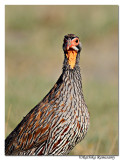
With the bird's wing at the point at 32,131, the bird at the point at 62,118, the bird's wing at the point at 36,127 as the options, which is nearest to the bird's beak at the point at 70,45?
the bird at the point at 62,118

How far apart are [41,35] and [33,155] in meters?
7.60

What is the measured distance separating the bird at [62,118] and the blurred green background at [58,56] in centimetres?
222

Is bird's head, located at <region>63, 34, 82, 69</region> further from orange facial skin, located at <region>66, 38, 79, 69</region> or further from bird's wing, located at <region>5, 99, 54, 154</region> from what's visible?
bird's wing, located at <region>5, 99, 54, 154</region>

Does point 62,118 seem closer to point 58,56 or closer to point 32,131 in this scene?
point 32,131

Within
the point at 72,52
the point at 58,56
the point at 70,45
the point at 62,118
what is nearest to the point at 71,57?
the point at 72,52

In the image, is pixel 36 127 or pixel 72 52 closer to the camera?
pixel 72 52

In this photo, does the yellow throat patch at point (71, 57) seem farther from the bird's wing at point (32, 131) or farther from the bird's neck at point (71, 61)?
the bird's wing at point (32, 131)

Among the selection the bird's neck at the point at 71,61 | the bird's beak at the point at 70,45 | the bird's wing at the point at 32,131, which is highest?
the bird's beak at the point at 70,45

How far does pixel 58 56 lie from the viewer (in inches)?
417

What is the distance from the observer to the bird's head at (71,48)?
4.40 meters

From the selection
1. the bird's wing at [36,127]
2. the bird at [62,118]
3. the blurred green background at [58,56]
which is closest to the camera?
the bird at [62,118]

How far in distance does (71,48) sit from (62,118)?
0.73 m

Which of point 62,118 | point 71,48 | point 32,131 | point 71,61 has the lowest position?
point 32,131

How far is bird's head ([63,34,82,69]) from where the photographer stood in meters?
4.40
